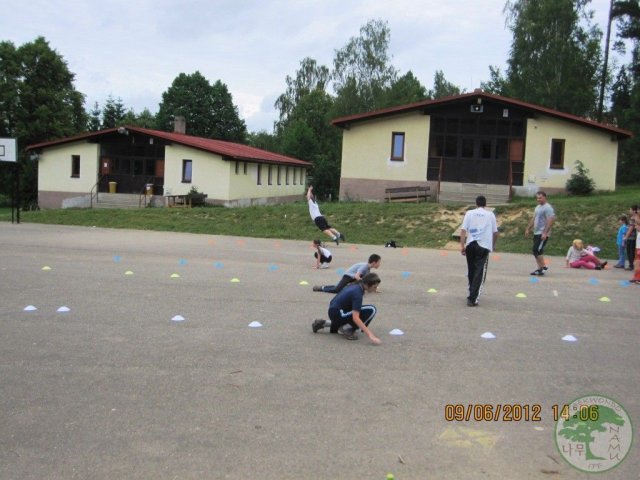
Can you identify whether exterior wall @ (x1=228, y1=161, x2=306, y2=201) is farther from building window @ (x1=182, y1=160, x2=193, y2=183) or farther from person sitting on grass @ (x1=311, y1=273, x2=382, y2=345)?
person sitting on grass @ (x1=311, y1=273, x2=382, y2=345)

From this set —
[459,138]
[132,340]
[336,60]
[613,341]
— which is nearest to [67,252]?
[132,340]

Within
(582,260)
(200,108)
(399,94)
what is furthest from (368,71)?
(582,260)

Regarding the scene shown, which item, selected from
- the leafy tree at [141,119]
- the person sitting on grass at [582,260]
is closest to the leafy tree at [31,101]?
the leafy tree at [141,119]

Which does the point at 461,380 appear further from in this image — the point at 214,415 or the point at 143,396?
the point at 143,396

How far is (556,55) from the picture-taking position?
46406mm

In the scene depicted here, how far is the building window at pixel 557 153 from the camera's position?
3384cm

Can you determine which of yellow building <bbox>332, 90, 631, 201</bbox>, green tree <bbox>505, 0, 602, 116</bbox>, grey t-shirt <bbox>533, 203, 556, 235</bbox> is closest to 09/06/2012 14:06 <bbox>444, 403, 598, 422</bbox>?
grey t-shirt <bbox>533, 203, 556, 235</bbox>

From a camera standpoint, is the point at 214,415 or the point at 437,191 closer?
the point at 214,415

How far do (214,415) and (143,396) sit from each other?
79 cm

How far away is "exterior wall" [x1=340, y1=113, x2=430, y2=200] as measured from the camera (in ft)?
115

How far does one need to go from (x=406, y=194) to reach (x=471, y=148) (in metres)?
4.38

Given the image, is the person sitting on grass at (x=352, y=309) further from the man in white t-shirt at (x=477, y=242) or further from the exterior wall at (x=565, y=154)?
the exterior wall at (x=565, y=154)

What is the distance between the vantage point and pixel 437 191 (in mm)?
33250

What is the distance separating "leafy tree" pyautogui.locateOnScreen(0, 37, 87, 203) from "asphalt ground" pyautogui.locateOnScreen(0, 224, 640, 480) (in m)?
47.6
